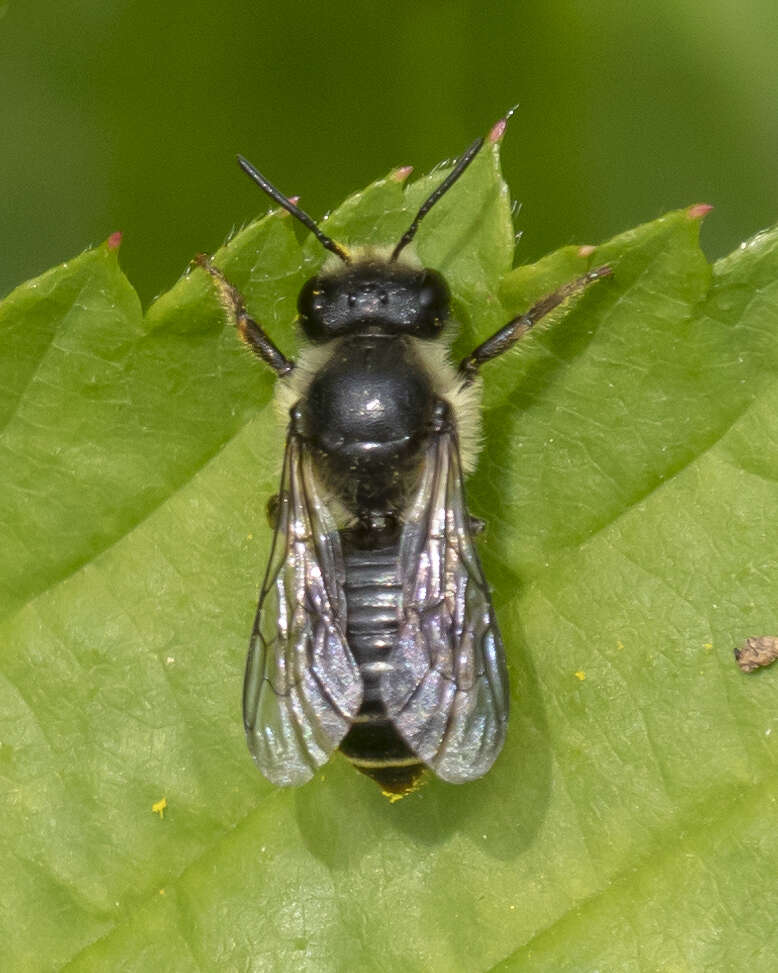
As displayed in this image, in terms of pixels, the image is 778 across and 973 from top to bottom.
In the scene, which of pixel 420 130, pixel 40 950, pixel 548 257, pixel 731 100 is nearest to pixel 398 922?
pixel 40 950

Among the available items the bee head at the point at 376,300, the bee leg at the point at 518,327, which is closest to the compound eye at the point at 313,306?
the bee head at the point at 376,300

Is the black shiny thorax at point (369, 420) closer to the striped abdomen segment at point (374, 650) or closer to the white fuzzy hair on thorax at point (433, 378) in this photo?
the white fuzzy hair on thorax at point (433, 378)

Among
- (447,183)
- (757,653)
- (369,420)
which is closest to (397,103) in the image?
(447,183)

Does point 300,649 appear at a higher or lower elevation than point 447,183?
lower

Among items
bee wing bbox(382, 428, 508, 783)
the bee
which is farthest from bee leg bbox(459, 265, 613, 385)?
bee wing bbox(382, 428, 508, 783)

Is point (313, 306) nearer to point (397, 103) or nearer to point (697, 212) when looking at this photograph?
point (697, 212)

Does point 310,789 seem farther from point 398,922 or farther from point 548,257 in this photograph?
point 548,257

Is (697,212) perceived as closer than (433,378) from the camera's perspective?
Yes
